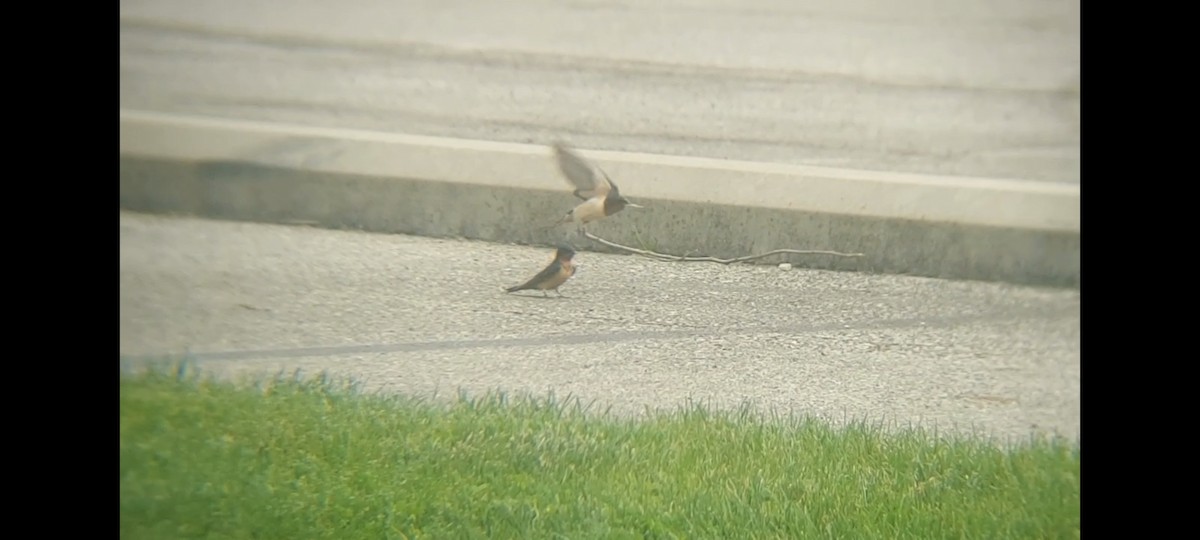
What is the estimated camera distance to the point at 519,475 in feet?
11.3

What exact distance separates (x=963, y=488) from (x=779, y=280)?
89cm

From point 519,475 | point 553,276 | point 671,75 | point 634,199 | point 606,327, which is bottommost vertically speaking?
point 519,475

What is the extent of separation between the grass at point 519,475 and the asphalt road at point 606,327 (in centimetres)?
14

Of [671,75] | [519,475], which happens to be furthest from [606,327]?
[671,75]

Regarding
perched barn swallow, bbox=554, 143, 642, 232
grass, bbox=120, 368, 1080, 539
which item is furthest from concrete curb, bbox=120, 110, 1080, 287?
grass, bbox=120, 368, 1080, 539

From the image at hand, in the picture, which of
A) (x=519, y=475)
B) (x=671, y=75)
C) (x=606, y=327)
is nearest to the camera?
(x=519, y=475)

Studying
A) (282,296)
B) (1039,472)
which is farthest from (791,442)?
(282,296)

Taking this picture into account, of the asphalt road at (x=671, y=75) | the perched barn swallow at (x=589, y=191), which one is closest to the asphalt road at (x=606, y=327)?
the perched barn swallow at (x=589, y=191)

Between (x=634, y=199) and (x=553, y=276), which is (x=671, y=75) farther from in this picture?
(x=553, y=276)

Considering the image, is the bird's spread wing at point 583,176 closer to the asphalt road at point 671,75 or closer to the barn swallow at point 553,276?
the asphalt road at point 671,75

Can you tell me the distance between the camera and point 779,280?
159 inches

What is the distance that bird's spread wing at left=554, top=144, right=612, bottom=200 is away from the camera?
4.08 meters

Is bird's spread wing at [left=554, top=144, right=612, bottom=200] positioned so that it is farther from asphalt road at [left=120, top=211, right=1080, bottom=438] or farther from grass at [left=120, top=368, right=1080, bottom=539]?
grass at [left=120, top=368, right=1080, bottom=539]

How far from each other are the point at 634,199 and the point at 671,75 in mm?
640
